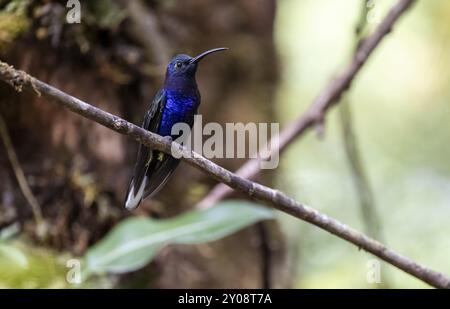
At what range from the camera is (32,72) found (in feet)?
7.84

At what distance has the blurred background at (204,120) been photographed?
8.38 ft

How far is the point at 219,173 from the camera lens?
4.87 ft

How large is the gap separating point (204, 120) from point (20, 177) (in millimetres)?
867

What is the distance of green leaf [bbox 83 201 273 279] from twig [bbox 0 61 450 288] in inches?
29.7

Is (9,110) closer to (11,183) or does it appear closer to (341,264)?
(11,183)

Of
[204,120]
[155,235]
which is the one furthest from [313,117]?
[155,235]

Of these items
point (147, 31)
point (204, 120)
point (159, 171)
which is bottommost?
point (159, 171)

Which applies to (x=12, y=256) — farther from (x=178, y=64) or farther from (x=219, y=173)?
(x=219, y=173)

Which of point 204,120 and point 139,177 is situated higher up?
point 204,120

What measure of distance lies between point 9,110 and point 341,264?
2.48 m

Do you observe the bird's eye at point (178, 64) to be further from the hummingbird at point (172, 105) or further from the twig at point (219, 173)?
the twig at point (219, 173)
